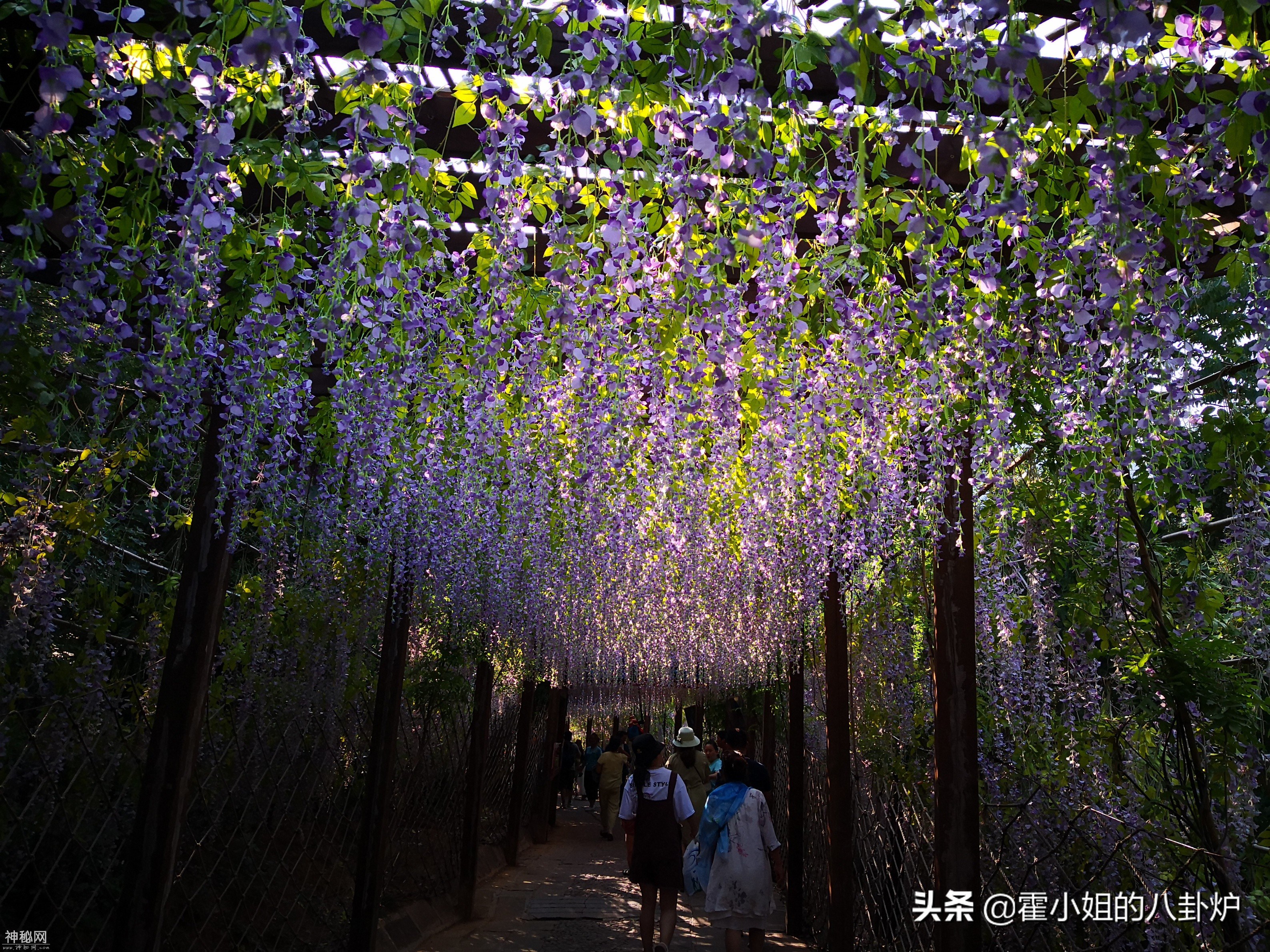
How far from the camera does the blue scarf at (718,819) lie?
508 centimetres

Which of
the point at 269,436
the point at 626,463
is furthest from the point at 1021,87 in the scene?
the point at 269,436

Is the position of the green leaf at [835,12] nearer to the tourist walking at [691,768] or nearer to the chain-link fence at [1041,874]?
the chain-link fence at [1041,874]

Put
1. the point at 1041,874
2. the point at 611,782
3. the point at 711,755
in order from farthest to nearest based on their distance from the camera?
the point at 611,782 → the point at 711,755 → the point at 1041,874

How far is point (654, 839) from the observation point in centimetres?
554

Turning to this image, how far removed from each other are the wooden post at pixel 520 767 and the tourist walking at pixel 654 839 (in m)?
3.07

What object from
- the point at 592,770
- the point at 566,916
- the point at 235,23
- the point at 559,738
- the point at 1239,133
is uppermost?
the point at 235,23

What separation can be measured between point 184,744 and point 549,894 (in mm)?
5457

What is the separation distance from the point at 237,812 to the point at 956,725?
4141 mm

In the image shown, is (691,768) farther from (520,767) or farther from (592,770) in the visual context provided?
(592,770)

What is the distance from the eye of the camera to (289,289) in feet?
9.82

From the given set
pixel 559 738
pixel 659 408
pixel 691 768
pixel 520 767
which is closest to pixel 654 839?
pixel 691 768

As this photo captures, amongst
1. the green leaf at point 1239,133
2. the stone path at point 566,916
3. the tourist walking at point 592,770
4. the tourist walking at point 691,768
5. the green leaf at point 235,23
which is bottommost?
the stone path at point 566,916

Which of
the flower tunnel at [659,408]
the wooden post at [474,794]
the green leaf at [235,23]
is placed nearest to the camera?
the green leaf at [235,23]

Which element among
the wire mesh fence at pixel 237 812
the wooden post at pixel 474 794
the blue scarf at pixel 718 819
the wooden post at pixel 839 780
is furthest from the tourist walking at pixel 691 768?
the wire mesh fence at pixel 237 812
